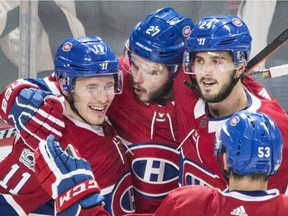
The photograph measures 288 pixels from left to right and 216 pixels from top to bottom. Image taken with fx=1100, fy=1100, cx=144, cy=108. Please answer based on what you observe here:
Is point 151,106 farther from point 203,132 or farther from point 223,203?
point 223,203

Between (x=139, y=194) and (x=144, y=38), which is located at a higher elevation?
(x=144, y=38)

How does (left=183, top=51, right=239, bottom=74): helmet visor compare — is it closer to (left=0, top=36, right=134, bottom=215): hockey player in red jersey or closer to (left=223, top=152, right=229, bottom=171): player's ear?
(left=0, top=36, right=134, bottom=215): hockey player in red jersey

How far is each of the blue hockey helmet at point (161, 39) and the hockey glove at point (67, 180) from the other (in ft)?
2.69

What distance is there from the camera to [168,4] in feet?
14.9

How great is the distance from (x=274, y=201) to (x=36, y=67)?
5.89ft

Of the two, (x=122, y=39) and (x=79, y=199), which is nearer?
(x=79, y=199)

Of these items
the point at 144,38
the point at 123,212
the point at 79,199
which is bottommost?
the point at 123,212

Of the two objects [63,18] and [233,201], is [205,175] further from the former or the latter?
[63,18]

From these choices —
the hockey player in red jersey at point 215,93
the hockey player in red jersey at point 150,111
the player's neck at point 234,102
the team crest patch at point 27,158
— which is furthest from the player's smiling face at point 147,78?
the team crest patch at point 27,158

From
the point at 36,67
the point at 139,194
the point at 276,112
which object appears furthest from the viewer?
the point at 36,67

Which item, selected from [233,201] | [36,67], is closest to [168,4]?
[36,67]

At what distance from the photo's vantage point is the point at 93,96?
3.50 metres

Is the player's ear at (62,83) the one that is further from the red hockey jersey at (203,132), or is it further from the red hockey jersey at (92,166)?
the red hockey jersey at (203,132)

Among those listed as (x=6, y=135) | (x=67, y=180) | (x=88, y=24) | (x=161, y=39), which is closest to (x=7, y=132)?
(x=6, y=135)
